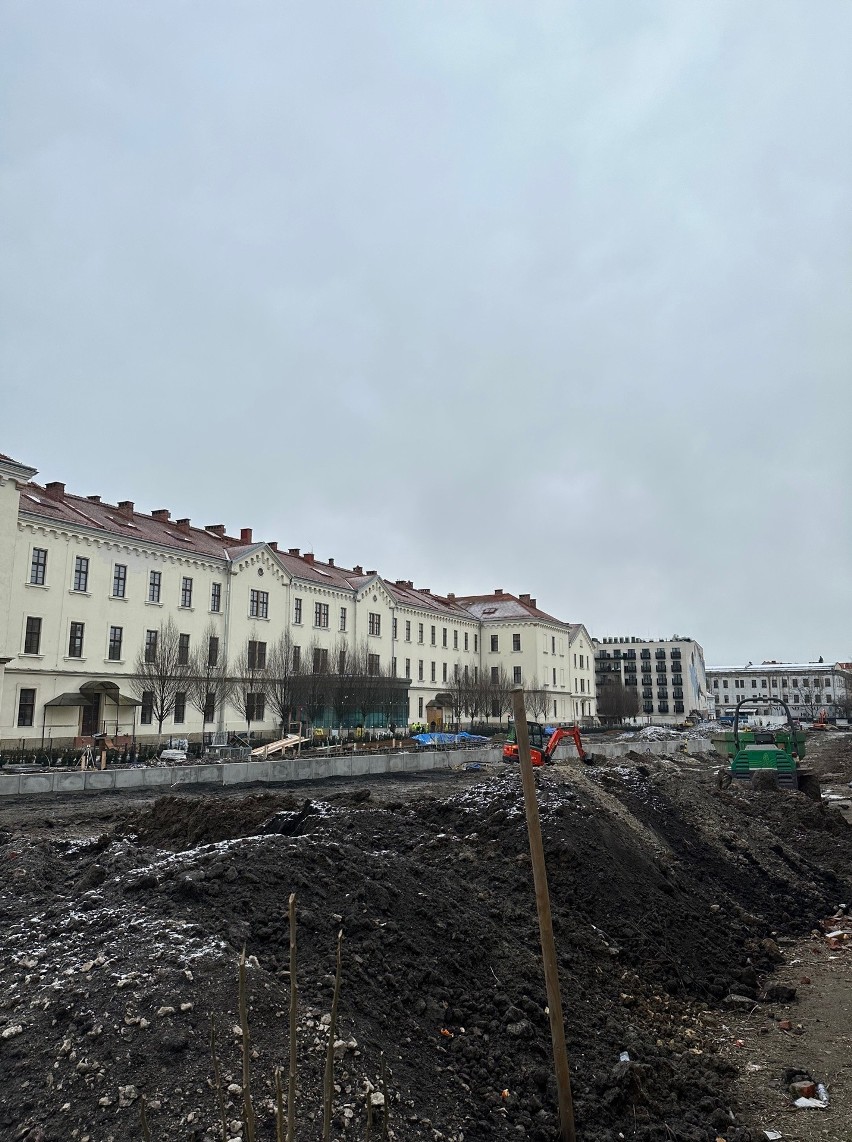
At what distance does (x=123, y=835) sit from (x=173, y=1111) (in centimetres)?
814

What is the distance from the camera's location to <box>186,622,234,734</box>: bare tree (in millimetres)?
39188

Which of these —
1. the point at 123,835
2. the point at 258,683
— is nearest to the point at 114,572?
the point at 258,683

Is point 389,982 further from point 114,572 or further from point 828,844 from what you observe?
point 114,572

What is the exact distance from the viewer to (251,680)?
4253 centimetres

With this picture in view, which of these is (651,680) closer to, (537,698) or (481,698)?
(537,698)

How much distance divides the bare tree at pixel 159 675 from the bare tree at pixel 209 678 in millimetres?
1069

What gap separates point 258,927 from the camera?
627cm

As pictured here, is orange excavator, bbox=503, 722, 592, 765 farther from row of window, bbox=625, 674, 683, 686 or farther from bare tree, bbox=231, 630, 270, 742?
row of window, bbox=625, 674, 683, 686

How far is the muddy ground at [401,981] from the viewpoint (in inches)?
185

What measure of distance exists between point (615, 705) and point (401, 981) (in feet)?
297

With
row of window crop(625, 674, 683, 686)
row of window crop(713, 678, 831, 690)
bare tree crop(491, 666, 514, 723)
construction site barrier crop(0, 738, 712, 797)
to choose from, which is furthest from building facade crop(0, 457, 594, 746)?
row of window crop(713, 678, 831, 690)

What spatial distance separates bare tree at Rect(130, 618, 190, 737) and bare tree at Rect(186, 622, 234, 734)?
107cm

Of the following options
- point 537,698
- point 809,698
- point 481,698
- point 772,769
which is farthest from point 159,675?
point 809,698

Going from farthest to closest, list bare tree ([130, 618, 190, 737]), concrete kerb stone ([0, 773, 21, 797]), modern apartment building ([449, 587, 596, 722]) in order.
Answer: modern apartment building ([449, 587, 596, 722])
bare tree ([130, 618, 190, 737])
concrete kerb stone ([0, 773, 21, 797])
